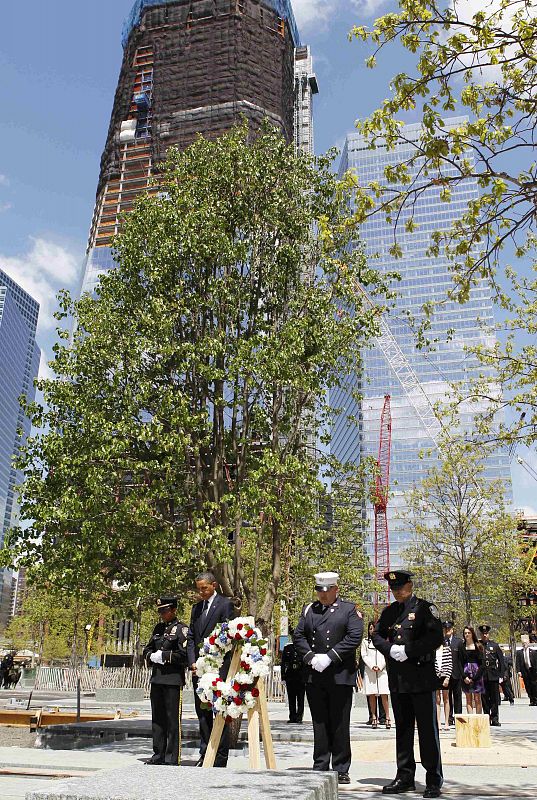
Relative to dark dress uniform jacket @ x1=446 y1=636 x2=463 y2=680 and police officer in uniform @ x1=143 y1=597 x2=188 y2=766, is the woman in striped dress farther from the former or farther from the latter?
police officer in uniform @ x1=143 y1=597 x2=188 y2=766

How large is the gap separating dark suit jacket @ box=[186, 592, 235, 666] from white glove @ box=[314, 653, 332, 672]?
1540mm

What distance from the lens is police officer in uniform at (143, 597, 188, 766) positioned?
9.27m

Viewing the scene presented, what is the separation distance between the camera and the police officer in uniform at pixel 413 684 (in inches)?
292

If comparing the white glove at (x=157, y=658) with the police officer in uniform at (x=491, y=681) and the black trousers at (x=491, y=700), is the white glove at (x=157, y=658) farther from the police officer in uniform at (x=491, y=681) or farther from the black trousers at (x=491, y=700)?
the black trousers at (x=491, y=700)

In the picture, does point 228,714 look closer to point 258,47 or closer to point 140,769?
point 140,769

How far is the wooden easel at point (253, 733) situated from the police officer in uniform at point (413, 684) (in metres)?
1.39

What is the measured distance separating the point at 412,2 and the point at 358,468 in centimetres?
1005

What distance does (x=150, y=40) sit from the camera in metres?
118

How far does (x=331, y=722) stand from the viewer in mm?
A: 7922

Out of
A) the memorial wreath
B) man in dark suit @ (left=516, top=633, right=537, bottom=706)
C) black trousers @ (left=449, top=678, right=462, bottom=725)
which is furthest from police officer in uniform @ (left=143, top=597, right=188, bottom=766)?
man in dark suit @ (left=516, top=633, right=537, bottom=706)

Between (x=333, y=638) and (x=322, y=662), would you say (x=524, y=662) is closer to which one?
(x=333, y=638)

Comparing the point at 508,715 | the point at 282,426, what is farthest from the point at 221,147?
the point at 508,715

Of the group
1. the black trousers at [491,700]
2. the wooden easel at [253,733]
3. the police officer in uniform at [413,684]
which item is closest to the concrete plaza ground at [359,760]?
the police officer in uniform at [413,684]

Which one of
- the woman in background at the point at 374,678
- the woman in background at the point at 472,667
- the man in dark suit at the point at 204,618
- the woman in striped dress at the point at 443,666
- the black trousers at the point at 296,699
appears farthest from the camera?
the black trousers at the point at 296,699
